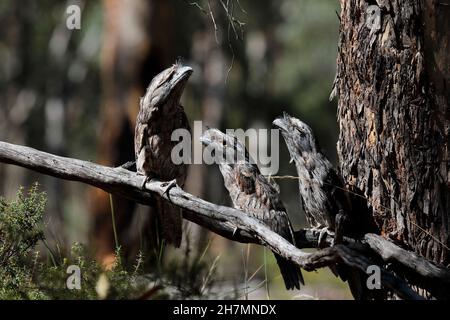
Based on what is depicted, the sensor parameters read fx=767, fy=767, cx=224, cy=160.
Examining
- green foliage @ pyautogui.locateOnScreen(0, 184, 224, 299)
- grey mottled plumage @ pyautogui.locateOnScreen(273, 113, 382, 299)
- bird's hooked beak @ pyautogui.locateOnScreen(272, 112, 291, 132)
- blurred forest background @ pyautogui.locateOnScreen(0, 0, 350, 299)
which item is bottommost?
green foliage @ pyautogui.locateOnScreen(0, 184, 224, 299)

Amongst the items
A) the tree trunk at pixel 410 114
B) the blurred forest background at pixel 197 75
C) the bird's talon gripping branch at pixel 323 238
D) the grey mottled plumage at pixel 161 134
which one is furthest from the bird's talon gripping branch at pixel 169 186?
the blurred forest background at pixel 197 75

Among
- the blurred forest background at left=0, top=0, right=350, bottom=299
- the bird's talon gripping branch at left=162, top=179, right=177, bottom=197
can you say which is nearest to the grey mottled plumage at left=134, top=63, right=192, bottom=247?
the bird's talon gripping branch at left=162, top=179, right=177, bottom=197

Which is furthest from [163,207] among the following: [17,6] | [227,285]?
[17,6]

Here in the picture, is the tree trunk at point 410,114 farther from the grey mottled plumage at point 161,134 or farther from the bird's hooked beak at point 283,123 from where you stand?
the grey mottled plumage at point 161,134

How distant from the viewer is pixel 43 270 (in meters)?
5.85

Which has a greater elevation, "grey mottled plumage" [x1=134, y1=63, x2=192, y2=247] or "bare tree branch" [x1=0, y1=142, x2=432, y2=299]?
"grey mottled plumage" [x1=134, y1=63, x2=192, y2=247]

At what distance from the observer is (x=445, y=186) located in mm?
5273

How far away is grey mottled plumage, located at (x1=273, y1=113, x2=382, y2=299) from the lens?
5418mm

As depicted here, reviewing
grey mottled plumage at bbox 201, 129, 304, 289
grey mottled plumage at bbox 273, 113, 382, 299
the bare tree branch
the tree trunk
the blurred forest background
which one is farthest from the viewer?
the blurred forest background

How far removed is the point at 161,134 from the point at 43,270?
147cm

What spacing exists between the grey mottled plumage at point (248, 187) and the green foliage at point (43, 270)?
2.92 feet

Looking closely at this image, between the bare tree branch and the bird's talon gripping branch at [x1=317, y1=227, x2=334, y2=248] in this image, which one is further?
the bird's talon gripping branch at [x1=317, y1=227, x2=334, y2=248]

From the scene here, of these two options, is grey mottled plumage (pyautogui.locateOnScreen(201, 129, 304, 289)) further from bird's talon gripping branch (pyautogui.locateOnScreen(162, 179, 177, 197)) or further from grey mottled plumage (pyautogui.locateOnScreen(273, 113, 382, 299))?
bird's talon gripping branch (pyautogui.locateOnScreen(162, 179, 177, 197))

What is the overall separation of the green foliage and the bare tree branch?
28 centimetres
